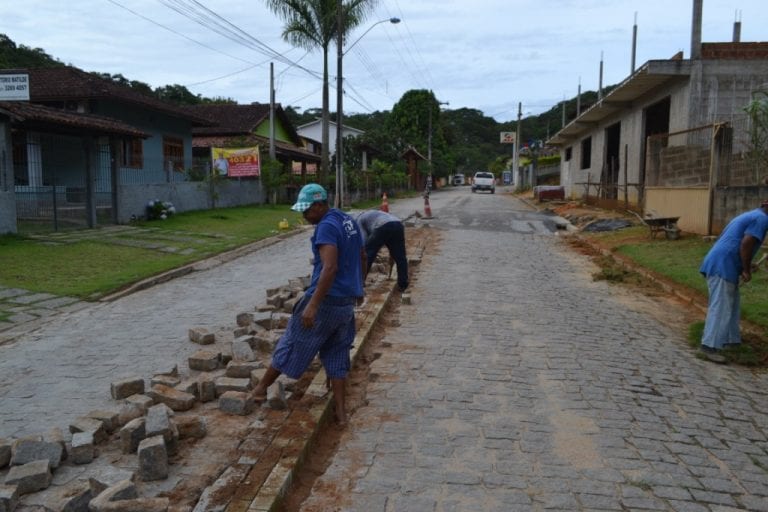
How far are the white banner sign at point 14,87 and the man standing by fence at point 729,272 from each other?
13.1 m

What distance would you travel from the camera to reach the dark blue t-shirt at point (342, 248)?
166 inches

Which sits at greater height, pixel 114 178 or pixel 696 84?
pixel 696 84

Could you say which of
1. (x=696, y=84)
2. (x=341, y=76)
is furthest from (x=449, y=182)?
(x=696, y=84)

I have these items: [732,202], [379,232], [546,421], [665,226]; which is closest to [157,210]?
[379,232]

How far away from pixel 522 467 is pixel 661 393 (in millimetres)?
2040

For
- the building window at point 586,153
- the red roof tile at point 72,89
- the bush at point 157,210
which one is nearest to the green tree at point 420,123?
the building window at point 586,153

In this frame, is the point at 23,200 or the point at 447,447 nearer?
the point at 447,447

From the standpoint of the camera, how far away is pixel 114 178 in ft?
59.9

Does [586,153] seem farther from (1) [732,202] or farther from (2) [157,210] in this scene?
(2) [157,210]

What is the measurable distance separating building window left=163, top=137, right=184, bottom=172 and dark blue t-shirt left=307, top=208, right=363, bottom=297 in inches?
939

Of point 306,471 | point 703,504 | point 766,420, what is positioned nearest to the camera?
point 703,504

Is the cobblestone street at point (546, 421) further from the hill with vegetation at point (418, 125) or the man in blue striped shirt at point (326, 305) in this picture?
the hill with vegetation at point (418, 125)

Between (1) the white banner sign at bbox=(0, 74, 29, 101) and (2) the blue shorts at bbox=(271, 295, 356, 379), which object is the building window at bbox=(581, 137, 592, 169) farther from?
(2) the blue shorts at bbox=(271, 295, 356, 379)

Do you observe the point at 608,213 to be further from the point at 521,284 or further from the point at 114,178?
the point at 114,178
